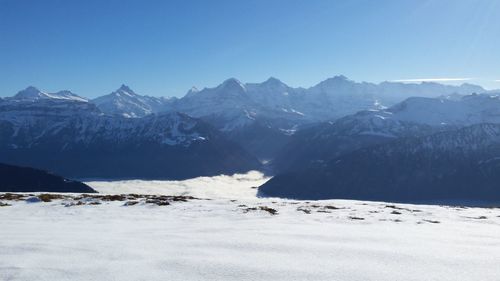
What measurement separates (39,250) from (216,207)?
2207cm

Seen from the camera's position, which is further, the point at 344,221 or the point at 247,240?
the point at 344,221

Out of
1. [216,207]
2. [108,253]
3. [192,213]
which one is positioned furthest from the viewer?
[216,207]

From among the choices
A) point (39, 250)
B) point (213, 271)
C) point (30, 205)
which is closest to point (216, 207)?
point (30, 205)

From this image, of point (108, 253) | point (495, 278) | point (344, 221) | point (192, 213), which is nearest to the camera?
point (495, 278)

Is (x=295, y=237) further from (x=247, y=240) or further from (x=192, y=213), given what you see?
(x=192, y=213)

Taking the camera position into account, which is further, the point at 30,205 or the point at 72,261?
the point at 30,205

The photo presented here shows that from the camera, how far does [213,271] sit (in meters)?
10.9

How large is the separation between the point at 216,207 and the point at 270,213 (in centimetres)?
580

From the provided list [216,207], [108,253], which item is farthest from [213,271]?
[216,207]

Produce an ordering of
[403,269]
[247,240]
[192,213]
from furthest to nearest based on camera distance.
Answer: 1. [192,213]
2. [247,240]
3. [403,269]

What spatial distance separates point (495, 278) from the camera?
10.3 meters

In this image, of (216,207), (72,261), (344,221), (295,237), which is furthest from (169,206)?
(72,261)

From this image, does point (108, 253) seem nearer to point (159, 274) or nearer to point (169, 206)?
point (159, 274)

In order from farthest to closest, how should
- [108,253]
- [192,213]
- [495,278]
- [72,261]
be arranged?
[192,213] < [108,253] < [72,261] < [495,278]
